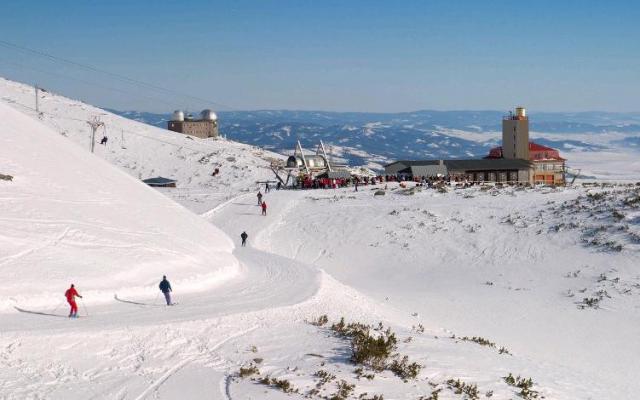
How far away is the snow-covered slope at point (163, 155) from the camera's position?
6781 centimetres

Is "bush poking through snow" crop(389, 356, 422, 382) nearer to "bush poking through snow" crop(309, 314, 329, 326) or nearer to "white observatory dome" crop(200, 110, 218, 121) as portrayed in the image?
"bush poking through snow" crop(309, 314, 329, 326)

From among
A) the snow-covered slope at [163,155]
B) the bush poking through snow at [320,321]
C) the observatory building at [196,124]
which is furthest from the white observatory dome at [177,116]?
the bush poking through snow at [320,321]

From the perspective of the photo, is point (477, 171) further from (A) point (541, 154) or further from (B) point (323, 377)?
(B) point (323, 377)

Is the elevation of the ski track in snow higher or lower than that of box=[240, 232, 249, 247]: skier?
higher

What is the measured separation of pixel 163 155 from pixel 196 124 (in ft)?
185

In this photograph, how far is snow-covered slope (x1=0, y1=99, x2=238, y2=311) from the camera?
20.8 metres

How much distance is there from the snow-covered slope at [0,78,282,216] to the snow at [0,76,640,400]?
1769 cm

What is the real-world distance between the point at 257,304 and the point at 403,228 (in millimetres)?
20051

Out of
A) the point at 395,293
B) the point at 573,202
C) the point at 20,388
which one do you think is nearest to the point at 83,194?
the point at 395,293

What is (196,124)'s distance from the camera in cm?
13775

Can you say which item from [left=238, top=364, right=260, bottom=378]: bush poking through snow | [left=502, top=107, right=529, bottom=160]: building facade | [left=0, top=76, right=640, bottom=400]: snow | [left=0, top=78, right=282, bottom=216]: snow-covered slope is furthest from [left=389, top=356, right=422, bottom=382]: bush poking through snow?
[left=502, top=107, right=529, bottom=160]: building facade

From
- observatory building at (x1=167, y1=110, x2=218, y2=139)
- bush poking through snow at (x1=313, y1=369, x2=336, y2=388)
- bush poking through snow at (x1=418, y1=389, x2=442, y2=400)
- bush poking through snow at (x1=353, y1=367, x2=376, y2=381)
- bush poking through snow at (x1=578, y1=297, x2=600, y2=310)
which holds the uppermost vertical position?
observatory building at (x1=167, y1=110, x2=218, y2=139)

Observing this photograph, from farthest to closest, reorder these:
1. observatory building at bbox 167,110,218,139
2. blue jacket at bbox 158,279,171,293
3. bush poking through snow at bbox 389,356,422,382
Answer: observatory building at bbox 167,110,218,139 < blue jacket at bbox 158,279,171,293 < bush poking through snow at bbox 389,356,422,382

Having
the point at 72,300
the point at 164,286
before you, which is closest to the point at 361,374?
the point at 164,286
